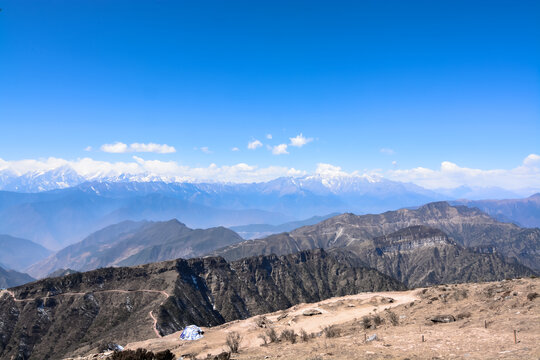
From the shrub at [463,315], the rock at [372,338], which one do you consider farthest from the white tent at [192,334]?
the shrub at [463,315]

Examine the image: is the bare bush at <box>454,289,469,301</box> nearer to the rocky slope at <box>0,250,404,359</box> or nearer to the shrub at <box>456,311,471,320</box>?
the shrub at <box>456,311,471,320</box>

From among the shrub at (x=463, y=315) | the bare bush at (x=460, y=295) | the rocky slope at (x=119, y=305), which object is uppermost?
the shrub at (x=463, y=315)

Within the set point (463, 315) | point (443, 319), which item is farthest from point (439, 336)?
point (463, 315)

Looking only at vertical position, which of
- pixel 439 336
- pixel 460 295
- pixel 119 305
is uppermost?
pixel 439 336

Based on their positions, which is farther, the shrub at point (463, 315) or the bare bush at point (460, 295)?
the bare bush at point (460, 295)

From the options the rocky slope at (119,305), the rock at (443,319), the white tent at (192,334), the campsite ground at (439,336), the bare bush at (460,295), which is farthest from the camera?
the rocky slope at (119,305)

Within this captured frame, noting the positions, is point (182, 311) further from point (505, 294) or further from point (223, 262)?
point (505, 294)

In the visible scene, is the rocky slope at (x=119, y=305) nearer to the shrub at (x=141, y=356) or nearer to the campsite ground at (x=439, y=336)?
the campsite ground at (x=439, y=336)

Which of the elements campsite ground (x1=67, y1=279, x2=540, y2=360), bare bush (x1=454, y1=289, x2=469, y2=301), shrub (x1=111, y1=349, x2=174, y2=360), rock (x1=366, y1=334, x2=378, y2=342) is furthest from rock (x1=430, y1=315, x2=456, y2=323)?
shrub (x1=111, y1=349, x2=174, y2=360)

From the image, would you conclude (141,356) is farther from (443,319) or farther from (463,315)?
(463,315)

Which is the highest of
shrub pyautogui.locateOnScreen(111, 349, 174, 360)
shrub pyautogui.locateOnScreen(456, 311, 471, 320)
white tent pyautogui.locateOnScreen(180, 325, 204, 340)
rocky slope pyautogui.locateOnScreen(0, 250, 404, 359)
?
shrub pyautogui.locateOnScreen(111, 349, 174, 360)
